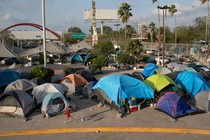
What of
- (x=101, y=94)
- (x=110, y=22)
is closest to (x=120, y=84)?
(x=101, y=94)

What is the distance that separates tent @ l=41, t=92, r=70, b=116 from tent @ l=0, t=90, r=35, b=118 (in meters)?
0.92

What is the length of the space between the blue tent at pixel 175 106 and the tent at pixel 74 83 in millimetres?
6726

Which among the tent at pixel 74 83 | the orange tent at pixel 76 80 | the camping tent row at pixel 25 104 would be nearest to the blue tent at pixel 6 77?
the tent at pixel 74 83

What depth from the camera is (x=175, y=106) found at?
1345cm

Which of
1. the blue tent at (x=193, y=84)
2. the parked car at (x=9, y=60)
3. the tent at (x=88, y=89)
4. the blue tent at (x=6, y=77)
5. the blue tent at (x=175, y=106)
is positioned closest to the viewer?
the blue tent at (x=175, y=106)

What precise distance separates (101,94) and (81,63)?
2422 centimetres

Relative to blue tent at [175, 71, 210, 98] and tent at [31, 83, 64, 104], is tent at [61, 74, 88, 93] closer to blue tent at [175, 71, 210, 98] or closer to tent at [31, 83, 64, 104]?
tent at [31, 83, 64, 104]

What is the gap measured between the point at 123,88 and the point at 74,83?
5.25 meters

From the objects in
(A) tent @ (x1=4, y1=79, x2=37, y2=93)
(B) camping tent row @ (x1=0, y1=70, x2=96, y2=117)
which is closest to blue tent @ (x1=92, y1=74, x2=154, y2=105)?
(B) camping tent row @ (x1=0, y1=70, x2=96, y2=117)

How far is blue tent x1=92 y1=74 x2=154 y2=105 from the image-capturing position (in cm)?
1429

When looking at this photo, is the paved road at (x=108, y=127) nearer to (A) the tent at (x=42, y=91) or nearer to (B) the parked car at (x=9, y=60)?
(A) the tent at (x=42, y=91)

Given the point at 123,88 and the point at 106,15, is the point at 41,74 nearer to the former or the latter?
the point at 123,88

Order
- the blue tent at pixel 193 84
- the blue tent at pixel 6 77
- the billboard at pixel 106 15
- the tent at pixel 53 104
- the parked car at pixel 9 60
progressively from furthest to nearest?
the billboard at pixel 106 15 < the parked car at pixel 9 60 < the blue tent at pixel 6 77 < the blue tent at pixel 193 84 < the tent at pixel 53 104

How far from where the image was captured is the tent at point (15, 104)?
1350 cm
